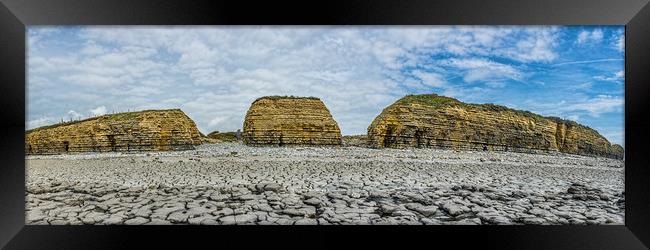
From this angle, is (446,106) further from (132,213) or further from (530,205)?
(132,213)

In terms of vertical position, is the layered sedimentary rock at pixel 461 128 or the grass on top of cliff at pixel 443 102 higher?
the grass on top of cliff at pixel 443 102

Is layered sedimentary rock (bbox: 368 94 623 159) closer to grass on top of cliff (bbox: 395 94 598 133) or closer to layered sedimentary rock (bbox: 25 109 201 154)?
grass on top of cliff (bbox: 395 94 598 133)

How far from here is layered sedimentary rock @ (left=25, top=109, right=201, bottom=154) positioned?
17.8m

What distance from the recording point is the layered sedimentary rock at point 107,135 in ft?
58.5

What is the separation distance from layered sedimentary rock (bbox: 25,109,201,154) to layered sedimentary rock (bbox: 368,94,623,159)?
40.1ft

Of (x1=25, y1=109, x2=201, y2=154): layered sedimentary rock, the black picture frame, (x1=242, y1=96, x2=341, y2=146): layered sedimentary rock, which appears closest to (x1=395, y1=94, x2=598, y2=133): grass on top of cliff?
(x1=242, y1=96, x2=341, y2=146): layered sedimentary rock

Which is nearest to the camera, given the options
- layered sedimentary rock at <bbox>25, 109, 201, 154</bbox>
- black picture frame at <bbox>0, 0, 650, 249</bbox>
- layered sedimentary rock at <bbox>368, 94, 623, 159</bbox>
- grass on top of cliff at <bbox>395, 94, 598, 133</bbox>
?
black picture frame at <bbox>0, 0, 650, 249</bbox>

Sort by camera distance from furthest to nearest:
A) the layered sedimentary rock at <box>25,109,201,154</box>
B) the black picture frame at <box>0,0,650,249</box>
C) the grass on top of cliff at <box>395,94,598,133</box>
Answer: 1. the grass on top of cliff at <box>395,94,598,133</box>
2. the layered sedimentary rock at <box>25,109,201,154</box>
3. the black picture frame at <box>0,0,650,249</box>
